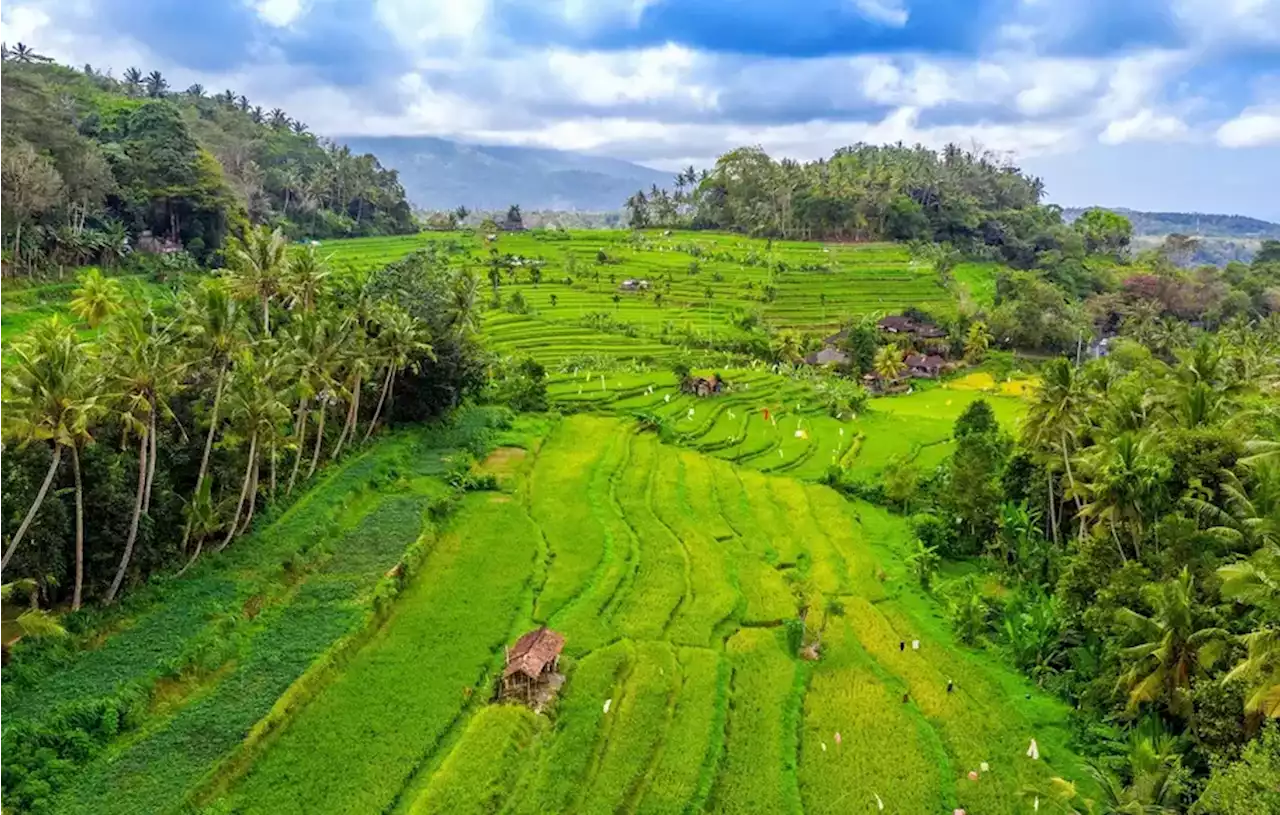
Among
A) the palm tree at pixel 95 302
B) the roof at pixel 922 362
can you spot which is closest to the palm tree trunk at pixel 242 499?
the palm tree at pixel 95 302

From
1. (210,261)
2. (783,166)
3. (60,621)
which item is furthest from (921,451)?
(783,166)

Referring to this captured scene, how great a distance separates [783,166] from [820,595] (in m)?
106

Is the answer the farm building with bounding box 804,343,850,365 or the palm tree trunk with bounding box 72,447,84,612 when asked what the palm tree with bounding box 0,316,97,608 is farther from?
the farm building with bounding box 804,343,850,365

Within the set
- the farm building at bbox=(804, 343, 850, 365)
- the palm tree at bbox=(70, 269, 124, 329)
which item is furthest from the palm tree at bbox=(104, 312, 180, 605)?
the farm building at bbox=(804, 343, 850, 365)

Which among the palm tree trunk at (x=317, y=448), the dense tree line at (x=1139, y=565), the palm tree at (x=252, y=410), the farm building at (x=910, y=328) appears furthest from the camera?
the farm building at (x=910, y=328)

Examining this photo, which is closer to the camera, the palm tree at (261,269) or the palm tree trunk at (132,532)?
the palm tree trunk at (132,532)

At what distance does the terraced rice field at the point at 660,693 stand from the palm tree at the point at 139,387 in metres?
8.23

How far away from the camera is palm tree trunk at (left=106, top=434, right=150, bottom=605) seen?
27.1 metres

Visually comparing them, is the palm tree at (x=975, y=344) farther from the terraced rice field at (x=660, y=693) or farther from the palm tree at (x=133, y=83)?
the palm tree at (x=133, y=83)

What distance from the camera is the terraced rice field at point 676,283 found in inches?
2928

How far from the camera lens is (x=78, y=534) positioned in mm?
25531

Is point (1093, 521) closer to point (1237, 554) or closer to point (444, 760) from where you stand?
point (1237, 554)

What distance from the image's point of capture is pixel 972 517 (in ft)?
124

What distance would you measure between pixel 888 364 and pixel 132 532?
56135 mm
